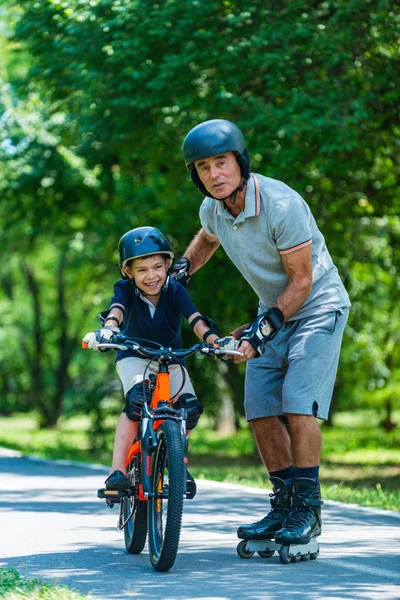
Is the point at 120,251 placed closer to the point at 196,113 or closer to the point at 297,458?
the point at 297,458

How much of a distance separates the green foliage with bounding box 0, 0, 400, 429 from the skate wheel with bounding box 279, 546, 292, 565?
279 inches

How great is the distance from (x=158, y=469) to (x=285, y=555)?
752mm

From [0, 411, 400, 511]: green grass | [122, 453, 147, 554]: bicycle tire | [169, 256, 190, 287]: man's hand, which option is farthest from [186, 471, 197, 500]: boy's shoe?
[0, 411, 400, 511]: green grass

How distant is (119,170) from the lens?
19.6 meters

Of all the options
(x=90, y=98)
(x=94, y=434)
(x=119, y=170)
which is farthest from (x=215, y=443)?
(x=90, y=98)

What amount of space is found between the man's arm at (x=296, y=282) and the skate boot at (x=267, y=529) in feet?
3.06

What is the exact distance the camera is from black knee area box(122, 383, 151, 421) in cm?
600

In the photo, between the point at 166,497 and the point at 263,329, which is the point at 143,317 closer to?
the point at 263,329

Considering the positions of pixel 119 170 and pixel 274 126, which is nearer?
pixel 274 126

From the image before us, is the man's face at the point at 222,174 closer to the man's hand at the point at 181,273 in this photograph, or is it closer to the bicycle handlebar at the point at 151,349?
the man's hand at the point at 181,273

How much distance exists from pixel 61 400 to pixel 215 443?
1118cm

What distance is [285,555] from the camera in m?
5.67

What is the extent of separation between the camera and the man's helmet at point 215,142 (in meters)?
5.75

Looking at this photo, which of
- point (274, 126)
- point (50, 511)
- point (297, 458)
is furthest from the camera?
point (274, 126)
